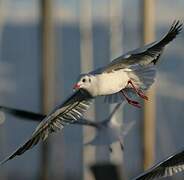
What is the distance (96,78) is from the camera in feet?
13.4

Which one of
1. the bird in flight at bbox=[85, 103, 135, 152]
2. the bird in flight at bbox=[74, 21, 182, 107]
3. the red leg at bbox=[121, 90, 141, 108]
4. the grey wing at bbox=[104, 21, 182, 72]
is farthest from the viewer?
the bird in flight at bbox=[85, 103, 135, 152]

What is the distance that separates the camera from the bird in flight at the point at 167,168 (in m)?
4.47

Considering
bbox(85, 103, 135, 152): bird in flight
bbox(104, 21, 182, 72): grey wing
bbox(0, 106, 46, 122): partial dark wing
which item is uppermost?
bbox(104, 21, 182, 72): grey wing

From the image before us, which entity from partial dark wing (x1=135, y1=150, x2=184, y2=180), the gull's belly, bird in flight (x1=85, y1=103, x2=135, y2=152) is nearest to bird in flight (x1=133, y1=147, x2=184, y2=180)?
partial dark wing (x1=135, y1=150, x2=184, y2=180)

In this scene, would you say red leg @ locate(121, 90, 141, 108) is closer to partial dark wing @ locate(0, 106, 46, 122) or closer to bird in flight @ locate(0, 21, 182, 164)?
bird in flight @ locate(0, 21, 182, 164)

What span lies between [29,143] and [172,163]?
75 cm

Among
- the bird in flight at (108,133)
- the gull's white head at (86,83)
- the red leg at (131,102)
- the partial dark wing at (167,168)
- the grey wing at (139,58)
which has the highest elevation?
the grey wing at (139,58)

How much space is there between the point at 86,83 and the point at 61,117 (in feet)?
1.37

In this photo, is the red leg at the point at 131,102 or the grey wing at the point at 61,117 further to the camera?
the grey wing at the point at 61,117

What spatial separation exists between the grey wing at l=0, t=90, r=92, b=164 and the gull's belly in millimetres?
283

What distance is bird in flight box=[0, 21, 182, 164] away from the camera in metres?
4.06

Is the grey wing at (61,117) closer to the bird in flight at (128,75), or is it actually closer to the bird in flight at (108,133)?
the bird in flight at (128,75)

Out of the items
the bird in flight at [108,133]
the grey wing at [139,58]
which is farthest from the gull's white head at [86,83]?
the bird in flight at [108,133]

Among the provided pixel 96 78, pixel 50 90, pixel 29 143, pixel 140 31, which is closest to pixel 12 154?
pixel 29 143
